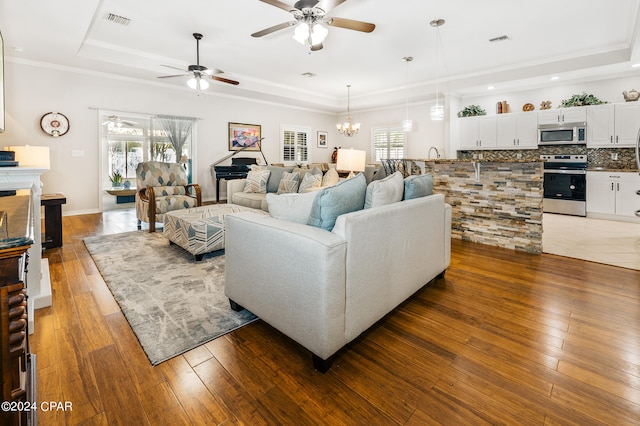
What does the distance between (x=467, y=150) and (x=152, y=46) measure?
672 cm

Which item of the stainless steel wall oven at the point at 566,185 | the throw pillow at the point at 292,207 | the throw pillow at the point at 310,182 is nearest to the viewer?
the throw pillow at the point at 292,207

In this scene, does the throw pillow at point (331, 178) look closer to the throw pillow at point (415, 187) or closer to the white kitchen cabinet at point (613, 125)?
the throw pillow at point (415, 187)

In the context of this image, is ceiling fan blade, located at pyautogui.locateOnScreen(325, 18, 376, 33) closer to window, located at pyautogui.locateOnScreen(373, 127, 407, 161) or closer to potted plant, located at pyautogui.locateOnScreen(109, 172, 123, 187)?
window, located at pyautogui.locateOnScreen(373, 127, 407, 161)

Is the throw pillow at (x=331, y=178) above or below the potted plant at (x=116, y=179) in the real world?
below

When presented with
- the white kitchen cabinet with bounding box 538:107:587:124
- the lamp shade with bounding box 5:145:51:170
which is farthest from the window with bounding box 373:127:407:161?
the lamp shade with bounding box 5:145:51:170

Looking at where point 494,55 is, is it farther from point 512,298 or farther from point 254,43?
point 512,298

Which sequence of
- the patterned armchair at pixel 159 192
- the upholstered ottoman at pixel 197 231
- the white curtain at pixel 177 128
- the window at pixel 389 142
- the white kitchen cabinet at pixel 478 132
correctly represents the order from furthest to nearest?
the window at pixel 389 142, the white kitchen cabinet at pixel 478 132, the white curtain at pixel 177 128, the patterned armchair at pixel 159 192, the upholstered ottoman at pixel 197 231

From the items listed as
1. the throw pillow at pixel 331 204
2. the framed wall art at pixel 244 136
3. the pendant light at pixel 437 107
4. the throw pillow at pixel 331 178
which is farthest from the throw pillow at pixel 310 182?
the framed wall art at pixel 244 136

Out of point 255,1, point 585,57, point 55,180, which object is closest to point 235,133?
point 55,180

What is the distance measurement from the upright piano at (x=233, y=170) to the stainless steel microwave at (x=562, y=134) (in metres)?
6.32

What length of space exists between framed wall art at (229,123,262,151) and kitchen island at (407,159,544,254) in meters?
5.02

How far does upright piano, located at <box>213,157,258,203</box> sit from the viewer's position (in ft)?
24.0

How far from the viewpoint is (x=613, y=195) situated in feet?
18.3

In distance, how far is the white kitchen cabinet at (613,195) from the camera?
17.7 feet
